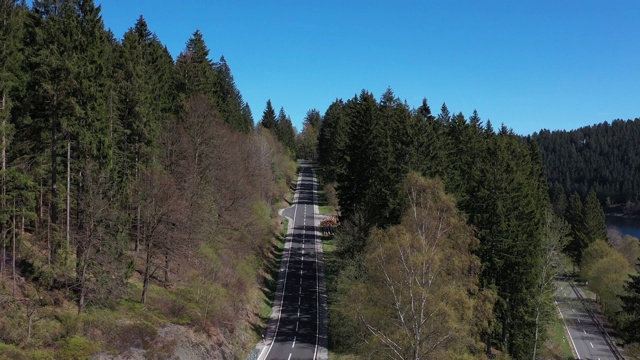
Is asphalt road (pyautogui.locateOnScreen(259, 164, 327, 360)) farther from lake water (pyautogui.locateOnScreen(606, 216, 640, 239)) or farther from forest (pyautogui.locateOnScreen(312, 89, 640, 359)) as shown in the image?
lake water (pyautogui.locateOnScreen(606, 216, 640, 239))

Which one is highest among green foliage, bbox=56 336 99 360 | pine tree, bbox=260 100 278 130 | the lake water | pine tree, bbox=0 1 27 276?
pine tree, bbox=260 100 278 130

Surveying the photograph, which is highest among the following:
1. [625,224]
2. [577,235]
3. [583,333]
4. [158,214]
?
[158,214]

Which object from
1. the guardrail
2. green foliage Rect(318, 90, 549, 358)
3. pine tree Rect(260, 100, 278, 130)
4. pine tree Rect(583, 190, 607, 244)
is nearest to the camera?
green foliage Rect(318, 90, 549, 358)

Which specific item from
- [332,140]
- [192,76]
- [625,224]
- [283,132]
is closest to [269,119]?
[283,132]

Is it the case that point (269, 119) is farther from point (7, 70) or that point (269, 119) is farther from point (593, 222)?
point (7, 70)

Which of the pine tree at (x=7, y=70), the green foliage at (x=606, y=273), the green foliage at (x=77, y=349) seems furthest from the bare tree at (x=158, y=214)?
the green foliage at (x=606, y=273)

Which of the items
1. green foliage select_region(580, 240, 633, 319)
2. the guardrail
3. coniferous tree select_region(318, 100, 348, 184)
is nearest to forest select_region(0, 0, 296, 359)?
coniferous tree select_region(318, 100, 348, 184)

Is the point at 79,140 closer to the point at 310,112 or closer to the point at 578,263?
the point at 578,263
